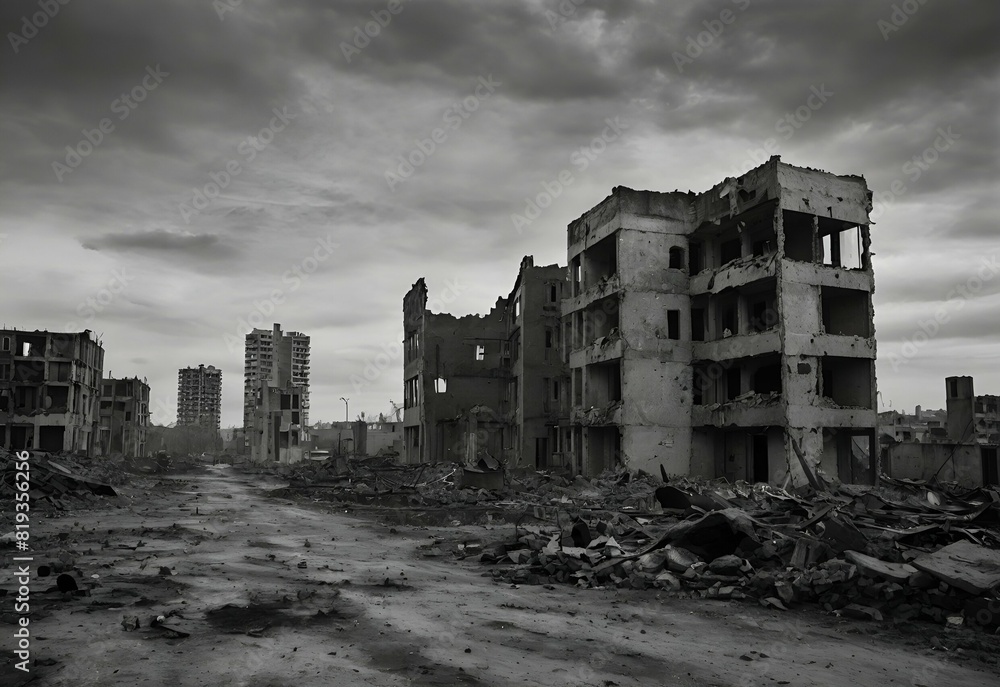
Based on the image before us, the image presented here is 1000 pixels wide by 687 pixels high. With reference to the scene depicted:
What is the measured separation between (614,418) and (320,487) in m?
13.7

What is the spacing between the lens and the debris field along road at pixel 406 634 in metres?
6.08

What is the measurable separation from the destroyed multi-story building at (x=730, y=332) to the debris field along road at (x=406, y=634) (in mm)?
18698

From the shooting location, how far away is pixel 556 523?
17.9 metres

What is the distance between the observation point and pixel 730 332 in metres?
29.9

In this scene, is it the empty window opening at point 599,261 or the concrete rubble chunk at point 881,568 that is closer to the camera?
the concrete rubble chunk at point 881,568

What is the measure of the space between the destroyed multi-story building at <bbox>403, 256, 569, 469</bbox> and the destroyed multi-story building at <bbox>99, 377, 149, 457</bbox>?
4334 centimetres

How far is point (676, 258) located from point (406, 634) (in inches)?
1063

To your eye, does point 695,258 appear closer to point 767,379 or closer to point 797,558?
point 767,379

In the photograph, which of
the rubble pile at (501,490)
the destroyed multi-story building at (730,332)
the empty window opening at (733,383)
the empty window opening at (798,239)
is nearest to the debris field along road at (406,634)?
the rubble pile at (501,490)

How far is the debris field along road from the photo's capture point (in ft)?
20.0

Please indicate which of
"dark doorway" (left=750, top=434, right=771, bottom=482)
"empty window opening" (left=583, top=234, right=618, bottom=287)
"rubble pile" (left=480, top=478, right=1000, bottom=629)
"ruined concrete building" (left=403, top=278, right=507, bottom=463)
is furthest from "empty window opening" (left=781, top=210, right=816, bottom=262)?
"ruined concrete building" (left=403, top=278, right=507, bottom=463)

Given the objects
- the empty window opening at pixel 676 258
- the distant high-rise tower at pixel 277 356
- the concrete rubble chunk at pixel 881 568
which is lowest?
the concrete rubble chunk at pixel 881 568

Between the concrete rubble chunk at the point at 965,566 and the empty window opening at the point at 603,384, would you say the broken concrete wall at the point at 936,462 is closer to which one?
the empty window opening at the point at 603,384

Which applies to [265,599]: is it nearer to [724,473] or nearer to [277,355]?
[724,473]
